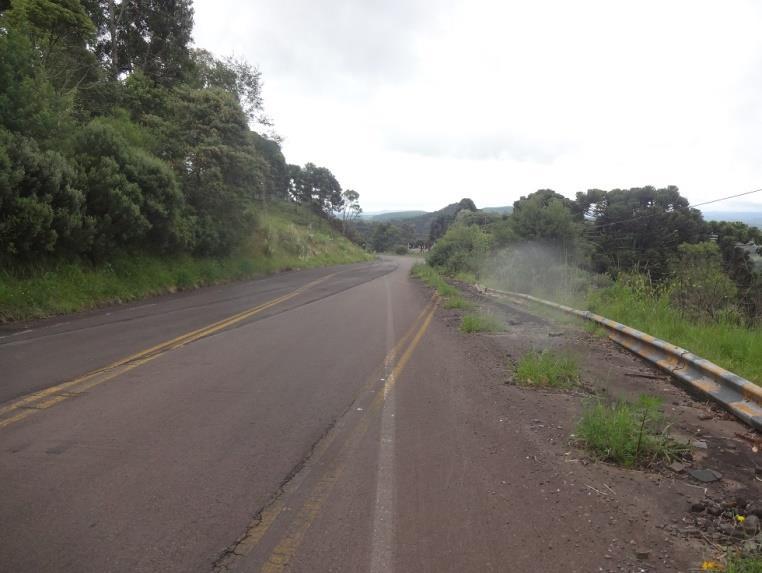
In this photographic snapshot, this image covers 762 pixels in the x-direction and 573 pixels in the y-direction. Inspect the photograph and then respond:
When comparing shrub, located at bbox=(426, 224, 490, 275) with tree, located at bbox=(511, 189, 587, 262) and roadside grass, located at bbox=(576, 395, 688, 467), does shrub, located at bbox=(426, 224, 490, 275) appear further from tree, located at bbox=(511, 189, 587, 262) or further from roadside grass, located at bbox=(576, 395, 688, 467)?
roadside grass, located at bbox=(576, 395, 688, 467)

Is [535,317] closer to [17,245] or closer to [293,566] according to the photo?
[293,566]

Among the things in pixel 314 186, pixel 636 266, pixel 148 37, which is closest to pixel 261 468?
pixel 636 266

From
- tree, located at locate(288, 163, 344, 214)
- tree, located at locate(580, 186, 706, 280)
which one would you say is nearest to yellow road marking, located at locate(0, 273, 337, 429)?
tree, located at locate(580, 186, 706, 280)

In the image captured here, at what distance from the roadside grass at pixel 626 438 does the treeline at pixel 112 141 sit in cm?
1242

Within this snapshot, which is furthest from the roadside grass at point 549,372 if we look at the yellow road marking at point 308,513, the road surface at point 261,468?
the yellow road marking at point 308,513

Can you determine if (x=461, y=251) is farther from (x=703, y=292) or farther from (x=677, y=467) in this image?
(x=677, y=467)

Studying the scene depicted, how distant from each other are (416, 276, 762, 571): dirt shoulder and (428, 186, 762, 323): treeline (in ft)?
15.3

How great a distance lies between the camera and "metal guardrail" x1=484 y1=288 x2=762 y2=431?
17.4 ft

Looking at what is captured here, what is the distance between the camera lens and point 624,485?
394 centimetres

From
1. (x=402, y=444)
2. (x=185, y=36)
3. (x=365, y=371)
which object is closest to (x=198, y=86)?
(x=185, y=36)

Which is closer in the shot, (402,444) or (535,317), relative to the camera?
(402,444)

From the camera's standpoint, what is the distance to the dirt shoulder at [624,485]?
314cm

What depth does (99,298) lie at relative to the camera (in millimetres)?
14031

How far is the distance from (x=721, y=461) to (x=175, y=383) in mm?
5675
